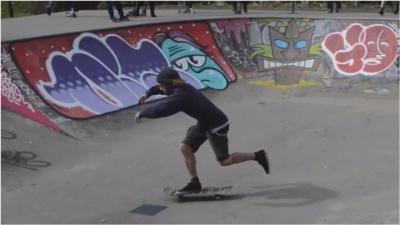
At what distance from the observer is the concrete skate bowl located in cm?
962

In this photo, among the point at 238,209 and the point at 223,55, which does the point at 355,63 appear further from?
the point at 238,209

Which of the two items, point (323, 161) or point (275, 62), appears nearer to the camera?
point (323, 161)

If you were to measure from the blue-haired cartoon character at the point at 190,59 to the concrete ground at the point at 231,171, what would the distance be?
1.55 meters

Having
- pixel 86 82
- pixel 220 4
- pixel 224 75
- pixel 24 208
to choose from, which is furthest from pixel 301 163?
pixel 220 4

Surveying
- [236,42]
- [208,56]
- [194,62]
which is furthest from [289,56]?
[194,62]

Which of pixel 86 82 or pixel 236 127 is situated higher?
pixel 86 82

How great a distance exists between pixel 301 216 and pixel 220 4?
626 inches

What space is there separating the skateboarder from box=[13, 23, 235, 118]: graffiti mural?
11.9 feet

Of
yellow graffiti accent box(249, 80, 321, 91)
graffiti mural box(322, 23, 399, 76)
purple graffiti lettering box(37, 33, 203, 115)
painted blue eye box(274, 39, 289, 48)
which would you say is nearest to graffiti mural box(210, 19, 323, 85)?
painted blue eye box(274, 39, 289, 48)

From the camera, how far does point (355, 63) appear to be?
42.9 feet

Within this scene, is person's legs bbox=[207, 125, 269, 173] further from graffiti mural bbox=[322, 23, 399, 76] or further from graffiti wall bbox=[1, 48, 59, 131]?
graffiti mural bbox=[322, 23, 399, 76]

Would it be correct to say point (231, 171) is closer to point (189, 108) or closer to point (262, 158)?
point (262, 158)

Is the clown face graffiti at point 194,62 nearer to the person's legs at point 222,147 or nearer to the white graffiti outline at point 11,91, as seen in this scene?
the white graffiti outline at point 11,91

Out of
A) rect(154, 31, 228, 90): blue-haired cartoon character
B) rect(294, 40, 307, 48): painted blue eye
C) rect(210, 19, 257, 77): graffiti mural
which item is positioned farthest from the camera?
rect(294, 40, 307, 48): painted blue eye
